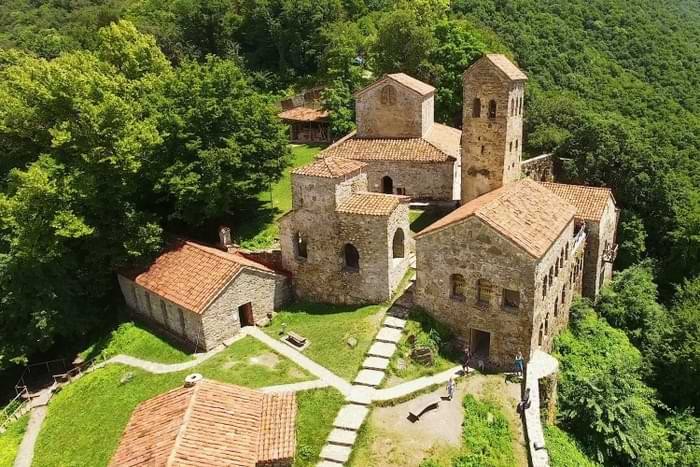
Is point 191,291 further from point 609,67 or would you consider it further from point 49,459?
point 609,67

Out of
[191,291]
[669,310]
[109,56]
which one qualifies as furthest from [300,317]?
[109,56]

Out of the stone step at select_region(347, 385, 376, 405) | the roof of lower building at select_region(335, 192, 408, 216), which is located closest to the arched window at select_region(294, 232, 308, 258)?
the roof of lower building at select_region(335, 192, 408, 216)

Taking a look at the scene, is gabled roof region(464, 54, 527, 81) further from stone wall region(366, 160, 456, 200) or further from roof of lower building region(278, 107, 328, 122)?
roof of lower building region(278, 107, 328, 122)

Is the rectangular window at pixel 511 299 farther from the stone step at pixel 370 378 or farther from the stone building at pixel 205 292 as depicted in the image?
the stone building at pixel 205 292

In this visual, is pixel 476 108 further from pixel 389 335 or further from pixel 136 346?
pixel 136 346

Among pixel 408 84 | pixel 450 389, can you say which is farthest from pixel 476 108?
pixel 450 389

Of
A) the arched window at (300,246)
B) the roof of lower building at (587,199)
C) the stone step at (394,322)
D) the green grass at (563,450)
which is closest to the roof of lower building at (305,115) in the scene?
the arched window at (300,246)
